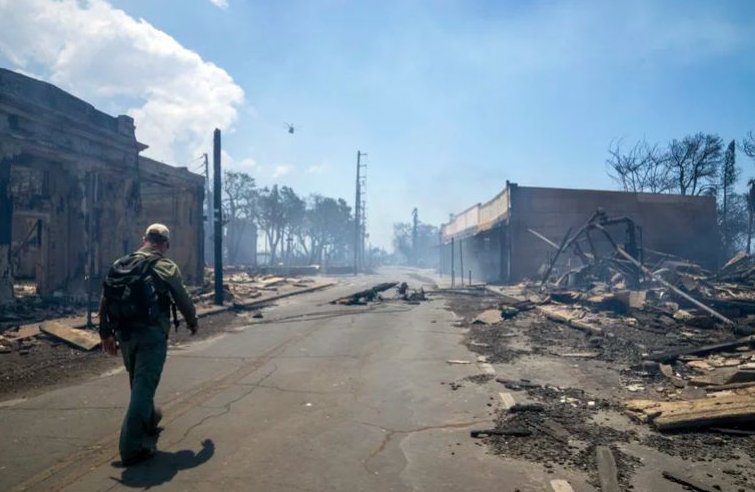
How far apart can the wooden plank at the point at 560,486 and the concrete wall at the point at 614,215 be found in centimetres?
2693

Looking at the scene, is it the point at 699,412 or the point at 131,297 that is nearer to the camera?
the point at 131,297

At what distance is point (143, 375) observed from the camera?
425 centimetres

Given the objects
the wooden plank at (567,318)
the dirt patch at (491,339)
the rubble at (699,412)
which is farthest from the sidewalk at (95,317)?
the rubble at (699,412)

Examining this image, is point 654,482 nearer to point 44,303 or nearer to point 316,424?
point 316,424

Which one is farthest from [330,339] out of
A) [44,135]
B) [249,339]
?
[44,135]

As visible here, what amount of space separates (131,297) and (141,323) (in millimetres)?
241

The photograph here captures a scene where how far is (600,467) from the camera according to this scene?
382 cm

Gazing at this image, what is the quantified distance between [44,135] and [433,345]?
1377 centimetres

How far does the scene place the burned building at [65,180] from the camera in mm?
14281

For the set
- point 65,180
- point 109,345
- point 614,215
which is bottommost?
point 109,345

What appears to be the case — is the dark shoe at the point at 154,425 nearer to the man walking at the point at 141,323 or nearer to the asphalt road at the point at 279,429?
the man walking at the point at 141,323

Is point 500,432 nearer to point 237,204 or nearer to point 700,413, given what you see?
point 700,413

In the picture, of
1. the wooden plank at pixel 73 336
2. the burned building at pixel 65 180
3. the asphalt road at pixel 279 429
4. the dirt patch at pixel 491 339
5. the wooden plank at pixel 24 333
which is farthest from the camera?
the burned building at pixel 65 180

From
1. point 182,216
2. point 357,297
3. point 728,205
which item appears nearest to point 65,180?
point 182,216
